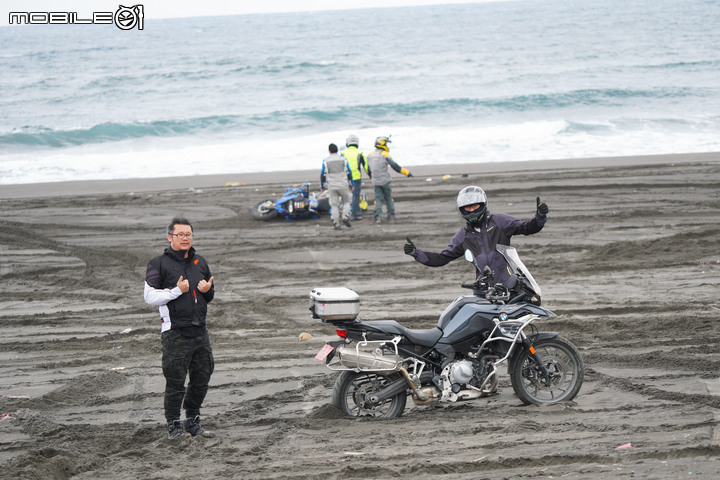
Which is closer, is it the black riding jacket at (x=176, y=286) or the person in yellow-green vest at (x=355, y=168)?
the black riding jacket at (x=176, y=286)

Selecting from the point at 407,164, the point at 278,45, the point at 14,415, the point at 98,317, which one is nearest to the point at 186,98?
the point at 407,164

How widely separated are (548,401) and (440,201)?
11.4m

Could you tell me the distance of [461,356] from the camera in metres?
6.41

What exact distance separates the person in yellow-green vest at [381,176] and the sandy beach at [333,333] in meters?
0.51

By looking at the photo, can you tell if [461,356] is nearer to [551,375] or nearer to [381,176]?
[551,375]

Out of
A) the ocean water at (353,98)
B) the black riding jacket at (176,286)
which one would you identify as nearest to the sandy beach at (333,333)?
the black riding jacket at (176,286)

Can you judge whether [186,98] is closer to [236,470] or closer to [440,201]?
[440,201]

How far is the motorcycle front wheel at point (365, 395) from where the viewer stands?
6.21 metres

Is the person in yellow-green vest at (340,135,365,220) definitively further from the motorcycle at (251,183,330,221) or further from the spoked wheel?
the spoked wheel

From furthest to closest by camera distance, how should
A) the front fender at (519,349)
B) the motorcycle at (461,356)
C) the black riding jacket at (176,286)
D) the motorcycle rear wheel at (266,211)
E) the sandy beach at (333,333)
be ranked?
1. the motorcycle rear wheel at (266,211)
2. the front fender at (519,349)
3. the motorcycle at (461,356)
4. the black riding jacket at (176,286)
5. the sandy beach at (333,333)

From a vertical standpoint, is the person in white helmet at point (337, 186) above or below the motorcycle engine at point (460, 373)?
above

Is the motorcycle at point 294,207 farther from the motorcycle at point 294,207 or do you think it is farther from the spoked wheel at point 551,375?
the spoked wheel at point 551,375

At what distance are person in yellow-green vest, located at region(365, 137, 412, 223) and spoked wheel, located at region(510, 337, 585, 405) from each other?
31.2 feet

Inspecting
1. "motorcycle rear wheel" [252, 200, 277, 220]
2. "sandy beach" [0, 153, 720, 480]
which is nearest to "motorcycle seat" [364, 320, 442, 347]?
"sandy beach" [0, 153, 720, 480]
